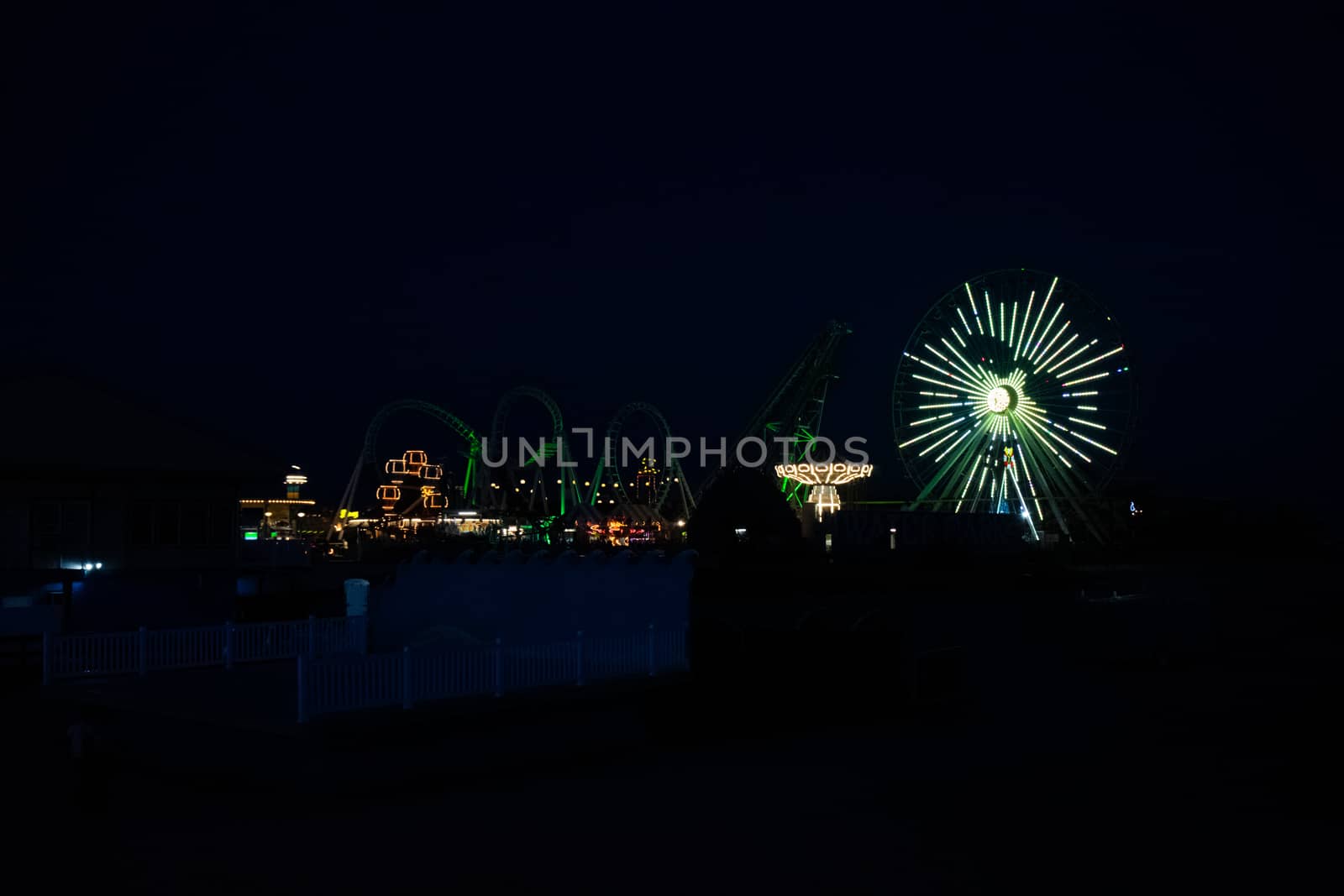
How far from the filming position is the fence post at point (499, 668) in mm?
13742

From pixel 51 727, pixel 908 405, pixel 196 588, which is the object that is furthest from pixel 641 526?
pixel 51 727

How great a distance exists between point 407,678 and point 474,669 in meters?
1.09

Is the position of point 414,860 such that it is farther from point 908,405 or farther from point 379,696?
point 908,405

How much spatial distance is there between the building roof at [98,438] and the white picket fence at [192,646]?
6866 millimetres

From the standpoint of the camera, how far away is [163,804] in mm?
11602

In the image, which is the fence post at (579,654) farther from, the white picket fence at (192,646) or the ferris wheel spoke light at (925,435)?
the ferris wheel spoke light at (925,435)

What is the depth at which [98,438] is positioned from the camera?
2412cm

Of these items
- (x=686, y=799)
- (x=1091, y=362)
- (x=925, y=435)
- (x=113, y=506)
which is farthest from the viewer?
(x=925, y=435)

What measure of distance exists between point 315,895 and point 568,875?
6.24 ft

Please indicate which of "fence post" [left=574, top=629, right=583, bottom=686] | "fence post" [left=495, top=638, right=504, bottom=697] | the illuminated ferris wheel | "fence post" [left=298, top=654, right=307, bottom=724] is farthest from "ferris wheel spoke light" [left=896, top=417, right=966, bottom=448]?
"fence post" [left=298, top=654, right=307, bottom=724]

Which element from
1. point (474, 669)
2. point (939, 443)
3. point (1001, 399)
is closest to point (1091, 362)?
point (1001, 399)

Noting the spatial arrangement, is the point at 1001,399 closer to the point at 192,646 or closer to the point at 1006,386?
the point at 1006,386

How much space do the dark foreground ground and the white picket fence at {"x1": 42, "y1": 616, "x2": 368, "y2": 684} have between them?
2.65 feet

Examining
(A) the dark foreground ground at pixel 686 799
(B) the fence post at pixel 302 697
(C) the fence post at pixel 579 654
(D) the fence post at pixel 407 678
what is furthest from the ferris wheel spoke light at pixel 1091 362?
(B) the fence post at pixel 302 697
